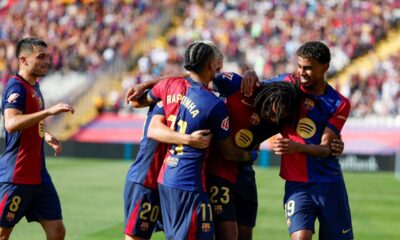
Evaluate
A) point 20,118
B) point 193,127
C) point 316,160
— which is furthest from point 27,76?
point 316,160

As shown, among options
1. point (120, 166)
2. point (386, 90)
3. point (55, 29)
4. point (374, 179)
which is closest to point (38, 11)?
point (55, 29)

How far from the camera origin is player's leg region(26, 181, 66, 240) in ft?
26.2

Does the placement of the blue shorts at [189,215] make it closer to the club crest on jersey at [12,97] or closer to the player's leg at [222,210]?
the player's leg at [222,210]

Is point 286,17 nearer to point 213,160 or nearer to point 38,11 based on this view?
point 38,11

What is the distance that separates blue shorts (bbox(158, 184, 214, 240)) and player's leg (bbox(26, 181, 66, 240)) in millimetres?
1667

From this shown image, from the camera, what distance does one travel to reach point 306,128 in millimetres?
7430

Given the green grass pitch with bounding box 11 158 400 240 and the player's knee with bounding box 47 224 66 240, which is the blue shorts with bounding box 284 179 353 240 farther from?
the green grass pitch with bounding box 11 158 400 240

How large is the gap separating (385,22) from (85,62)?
41.1 ft

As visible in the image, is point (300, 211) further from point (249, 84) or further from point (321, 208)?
point (249, 84)

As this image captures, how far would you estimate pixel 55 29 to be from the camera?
3475 cm

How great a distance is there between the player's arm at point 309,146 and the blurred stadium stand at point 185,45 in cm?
1801

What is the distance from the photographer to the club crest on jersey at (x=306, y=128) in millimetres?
7418

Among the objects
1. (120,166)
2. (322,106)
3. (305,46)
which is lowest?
(120,166)

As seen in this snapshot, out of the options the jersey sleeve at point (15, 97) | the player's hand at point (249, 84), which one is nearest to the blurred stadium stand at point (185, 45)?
the player's hand at point (249, 84)
